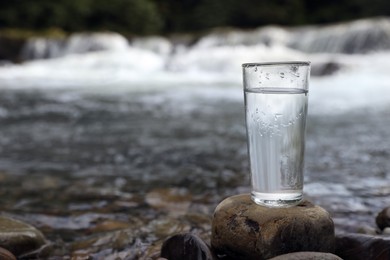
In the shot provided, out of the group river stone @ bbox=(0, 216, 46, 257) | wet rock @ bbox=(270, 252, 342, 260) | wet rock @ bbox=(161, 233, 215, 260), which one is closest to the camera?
wet rock @ bbox=(270, 252, 342, 260)

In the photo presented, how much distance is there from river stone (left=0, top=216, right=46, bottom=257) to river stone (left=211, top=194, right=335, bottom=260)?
3.02 ft

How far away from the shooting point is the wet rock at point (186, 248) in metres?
1.76

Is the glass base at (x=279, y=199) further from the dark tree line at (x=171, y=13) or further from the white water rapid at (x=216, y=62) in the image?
the dark tree line at (x=171, y=13)

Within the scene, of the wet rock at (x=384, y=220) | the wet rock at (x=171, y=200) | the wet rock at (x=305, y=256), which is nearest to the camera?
the wet rock at (x=305, y=256)

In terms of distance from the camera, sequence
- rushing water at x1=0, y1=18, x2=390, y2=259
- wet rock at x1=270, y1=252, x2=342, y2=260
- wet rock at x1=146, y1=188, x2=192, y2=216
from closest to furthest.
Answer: wet rock at x1=270, y1=252, x2=342, y2=260 < rushing water at x1=0, y1=18, x2=390, y2=259 < wet rock at x1=146, y1=188, x2=192, y2=216

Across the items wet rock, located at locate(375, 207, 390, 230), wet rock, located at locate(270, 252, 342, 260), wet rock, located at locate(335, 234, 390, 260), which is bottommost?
wet rock, located at locate(375, 207, 390, 230)

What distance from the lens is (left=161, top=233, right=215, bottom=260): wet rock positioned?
5.76 feet

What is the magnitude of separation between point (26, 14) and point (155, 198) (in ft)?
76.4

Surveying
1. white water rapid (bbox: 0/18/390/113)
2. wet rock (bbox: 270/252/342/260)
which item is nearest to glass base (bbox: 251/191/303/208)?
wet rock (bbox: 270/252/342/260)

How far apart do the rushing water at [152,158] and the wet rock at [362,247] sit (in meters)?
0.51

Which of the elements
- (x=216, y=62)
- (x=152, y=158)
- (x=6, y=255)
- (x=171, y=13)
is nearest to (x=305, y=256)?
(x=6, y=255)

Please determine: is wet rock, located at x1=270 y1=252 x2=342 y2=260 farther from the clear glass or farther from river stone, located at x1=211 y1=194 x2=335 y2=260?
the clear glass

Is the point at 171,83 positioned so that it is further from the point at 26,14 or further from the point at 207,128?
the point at 26,14

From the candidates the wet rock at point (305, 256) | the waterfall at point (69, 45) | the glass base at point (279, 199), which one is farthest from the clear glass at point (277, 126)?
the waterfall at point (69, 45)
